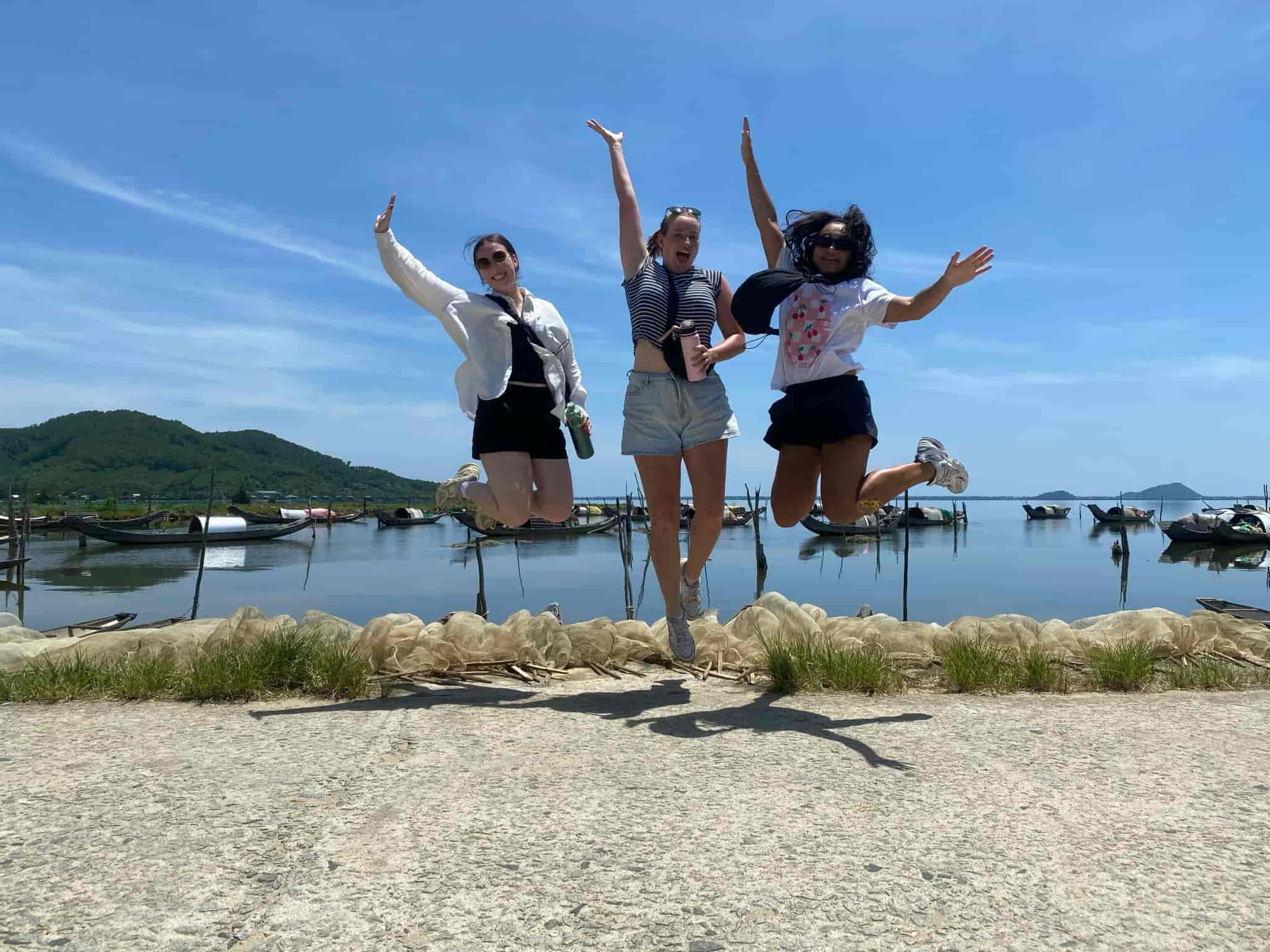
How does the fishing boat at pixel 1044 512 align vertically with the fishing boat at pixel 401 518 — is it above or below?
above

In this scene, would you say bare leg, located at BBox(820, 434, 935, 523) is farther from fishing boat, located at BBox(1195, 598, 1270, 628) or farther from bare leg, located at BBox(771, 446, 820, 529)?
fishing boat, located at BBox(1195, 598, 1270, 628)

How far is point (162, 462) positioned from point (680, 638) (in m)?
141

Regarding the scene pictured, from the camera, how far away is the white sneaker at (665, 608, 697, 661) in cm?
420

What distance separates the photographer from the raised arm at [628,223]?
4.07 metres

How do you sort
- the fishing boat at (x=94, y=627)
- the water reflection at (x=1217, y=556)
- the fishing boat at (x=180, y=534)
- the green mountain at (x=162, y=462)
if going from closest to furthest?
the fishing boat at (x=94, y=627) < the water reflection at (x=1217, y=556) < the fishing boat at (x=180, y=534) < the green mountain at (x=162, y=462)

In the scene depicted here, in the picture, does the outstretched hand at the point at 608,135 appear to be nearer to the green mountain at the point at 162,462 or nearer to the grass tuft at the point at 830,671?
the grass tuft at the point at 830,671

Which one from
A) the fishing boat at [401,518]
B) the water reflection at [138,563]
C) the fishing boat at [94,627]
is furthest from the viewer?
the fishing boat at [401,518]

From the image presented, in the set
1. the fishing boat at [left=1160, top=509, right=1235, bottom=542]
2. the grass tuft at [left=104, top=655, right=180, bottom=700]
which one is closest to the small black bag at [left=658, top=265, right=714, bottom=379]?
the grass tuft at [left=104, top=655, right=180, bottom=700]

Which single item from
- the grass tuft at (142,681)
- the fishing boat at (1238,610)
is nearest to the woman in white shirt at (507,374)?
the grass tuft at (142,681)

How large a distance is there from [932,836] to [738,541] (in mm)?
52652

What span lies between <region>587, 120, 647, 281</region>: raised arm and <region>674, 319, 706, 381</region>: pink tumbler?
426 millimetres

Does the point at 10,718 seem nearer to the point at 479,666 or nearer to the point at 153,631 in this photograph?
the point at 153,631

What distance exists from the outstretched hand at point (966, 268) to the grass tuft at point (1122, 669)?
6.42 ft

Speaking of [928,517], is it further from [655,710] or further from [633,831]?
[633,831]
